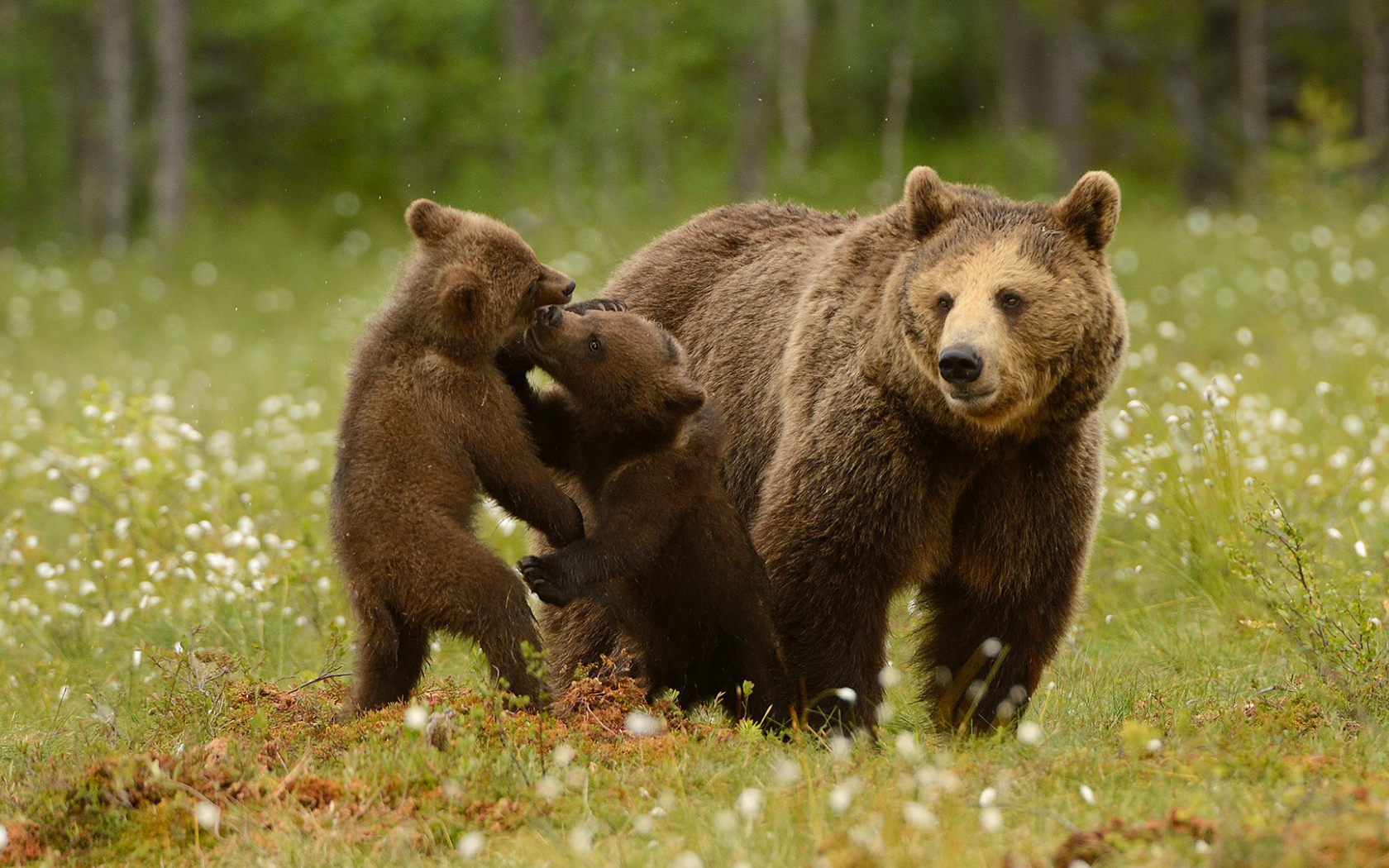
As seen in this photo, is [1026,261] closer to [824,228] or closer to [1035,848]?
[824,228]

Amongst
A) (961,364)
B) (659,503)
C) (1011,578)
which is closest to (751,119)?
(1011,578)

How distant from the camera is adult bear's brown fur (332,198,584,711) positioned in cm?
432

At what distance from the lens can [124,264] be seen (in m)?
21.1

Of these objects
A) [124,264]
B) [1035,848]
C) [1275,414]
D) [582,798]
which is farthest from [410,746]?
[124,264]

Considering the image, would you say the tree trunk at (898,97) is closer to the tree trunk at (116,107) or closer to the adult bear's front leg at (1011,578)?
the adult bear's front leg at (1011,578)

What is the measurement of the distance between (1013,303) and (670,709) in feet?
5.14

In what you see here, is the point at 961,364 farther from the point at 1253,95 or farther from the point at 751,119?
the point at 1253,95

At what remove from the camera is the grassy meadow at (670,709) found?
3539mm

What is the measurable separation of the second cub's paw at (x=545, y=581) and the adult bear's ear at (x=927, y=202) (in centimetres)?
163

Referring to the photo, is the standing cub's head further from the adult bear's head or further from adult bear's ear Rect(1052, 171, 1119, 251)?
adult bear's ear Rect(1052, 171, 1119, 251)

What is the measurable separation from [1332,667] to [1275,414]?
2733 mm

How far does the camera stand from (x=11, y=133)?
31094mm

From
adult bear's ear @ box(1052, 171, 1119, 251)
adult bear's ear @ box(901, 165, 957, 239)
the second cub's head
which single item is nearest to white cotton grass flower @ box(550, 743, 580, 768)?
the second cub's head

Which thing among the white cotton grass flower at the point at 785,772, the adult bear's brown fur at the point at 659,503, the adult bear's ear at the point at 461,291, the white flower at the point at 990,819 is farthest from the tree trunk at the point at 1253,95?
the white flower at the point at 990,819
